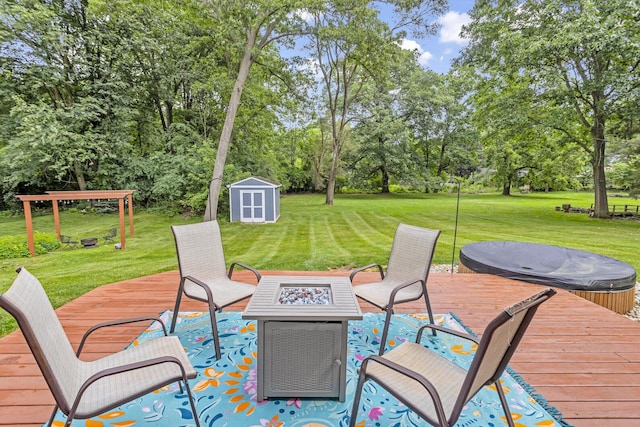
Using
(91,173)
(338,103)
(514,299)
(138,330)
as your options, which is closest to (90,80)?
(91,173)

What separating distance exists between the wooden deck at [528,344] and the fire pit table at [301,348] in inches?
47.5

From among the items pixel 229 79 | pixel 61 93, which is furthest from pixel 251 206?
pixel 61 93

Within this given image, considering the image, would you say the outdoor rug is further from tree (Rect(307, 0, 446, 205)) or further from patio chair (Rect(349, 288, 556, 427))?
tree (Rect(307, 0, 446, 205))

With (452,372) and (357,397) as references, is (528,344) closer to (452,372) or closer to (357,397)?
(452,372)

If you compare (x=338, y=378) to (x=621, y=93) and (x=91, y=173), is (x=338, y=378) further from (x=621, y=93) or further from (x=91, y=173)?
(x=91, y=173)

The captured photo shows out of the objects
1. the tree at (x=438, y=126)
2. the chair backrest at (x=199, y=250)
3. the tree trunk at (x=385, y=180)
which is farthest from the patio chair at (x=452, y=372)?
the tree trunk at (x=385, y=180)

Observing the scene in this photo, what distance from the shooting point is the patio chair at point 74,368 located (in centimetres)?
122

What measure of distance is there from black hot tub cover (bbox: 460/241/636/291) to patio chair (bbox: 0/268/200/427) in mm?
4115

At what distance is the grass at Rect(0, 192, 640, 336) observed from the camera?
17.4 ft

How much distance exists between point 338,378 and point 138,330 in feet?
6.02

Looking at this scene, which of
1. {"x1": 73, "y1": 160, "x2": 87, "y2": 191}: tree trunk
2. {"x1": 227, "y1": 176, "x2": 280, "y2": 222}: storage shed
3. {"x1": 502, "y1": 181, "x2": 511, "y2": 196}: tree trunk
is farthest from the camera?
{"x1": 502, "y1": 181, "x2": 511, "y2": 196}: tree trunk

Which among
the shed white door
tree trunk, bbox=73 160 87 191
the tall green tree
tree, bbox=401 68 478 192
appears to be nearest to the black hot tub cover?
the shed white door

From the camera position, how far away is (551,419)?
1.71 meters

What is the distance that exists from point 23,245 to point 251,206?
6.23m
